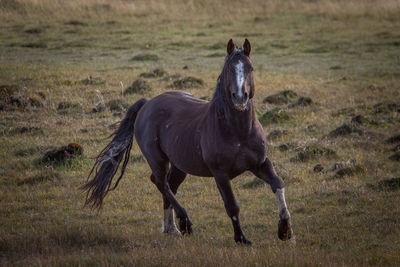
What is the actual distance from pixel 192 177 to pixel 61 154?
2.47 meters

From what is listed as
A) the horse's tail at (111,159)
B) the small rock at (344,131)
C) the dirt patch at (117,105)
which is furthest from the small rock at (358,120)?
the horse's tail at (111,159)

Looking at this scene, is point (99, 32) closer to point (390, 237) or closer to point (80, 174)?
point (80, 174)

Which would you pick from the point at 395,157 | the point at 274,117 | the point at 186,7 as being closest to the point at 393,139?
the point at 395,157

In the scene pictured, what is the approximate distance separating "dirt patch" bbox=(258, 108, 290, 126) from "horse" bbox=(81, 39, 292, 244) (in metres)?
5.19

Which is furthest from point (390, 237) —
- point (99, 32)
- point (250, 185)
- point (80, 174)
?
point (99, 32)

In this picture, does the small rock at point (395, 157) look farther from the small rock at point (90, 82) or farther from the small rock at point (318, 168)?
the small rock at point (90, 82)

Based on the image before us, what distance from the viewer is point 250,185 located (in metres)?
9.08

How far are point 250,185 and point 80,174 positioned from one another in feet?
9.77

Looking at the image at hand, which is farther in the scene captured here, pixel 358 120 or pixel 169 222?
pixel 358 120

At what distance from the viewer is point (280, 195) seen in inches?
238

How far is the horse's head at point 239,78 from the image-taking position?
5.63 metres

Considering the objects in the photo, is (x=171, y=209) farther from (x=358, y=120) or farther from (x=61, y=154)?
(x=358, y=120)

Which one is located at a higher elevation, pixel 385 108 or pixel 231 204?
A: pixel 231 204

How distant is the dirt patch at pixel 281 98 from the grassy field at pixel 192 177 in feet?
0.13
